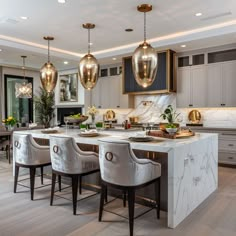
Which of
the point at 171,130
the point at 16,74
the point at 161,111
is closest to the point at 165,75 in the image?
the point at 161,111

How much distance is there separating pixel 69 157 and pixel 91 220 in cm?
81

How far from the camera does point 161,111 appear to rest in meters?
7.06

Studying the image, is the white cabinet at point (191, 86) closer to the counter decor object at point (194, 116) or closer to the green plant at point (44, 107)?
the counter decor object at point (194, 116)

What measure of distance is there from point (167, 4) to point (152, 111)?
3.71 metres

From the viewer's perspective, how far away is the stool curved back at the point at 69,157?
3.12m

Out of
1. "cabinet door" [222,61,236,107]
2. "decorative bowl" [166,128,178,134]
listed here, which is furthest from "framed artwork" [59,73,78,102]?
"decorative bowl" [166,128,178,134]

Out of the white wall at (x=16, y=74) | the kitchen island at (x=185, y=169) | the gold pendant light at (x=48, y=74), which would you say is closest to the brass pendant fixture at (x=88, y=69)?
the gold pendant light at (x=48, y=74)

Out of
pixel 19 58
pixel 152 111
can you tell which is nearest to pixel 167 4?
pixel 152 111

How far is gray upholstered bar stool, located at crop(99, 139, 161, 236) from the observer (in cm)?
256

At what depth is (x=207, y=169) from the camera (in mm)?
3582

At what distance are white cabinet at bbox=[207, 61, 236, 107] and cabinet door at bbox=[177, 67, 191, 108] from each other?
0.51 metres

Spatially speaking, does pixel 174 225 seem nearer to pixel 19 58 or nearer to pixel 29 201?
pixel 29 201

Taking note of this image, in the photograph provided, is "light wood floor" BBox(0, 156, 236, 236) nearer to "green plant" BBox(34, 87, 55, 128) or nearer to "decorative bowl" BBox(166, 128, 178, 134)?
"decorative bowl" BBox(166, 128, 178, 134)

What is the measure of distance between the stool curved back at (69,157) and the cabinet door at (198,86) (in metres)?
3.86
